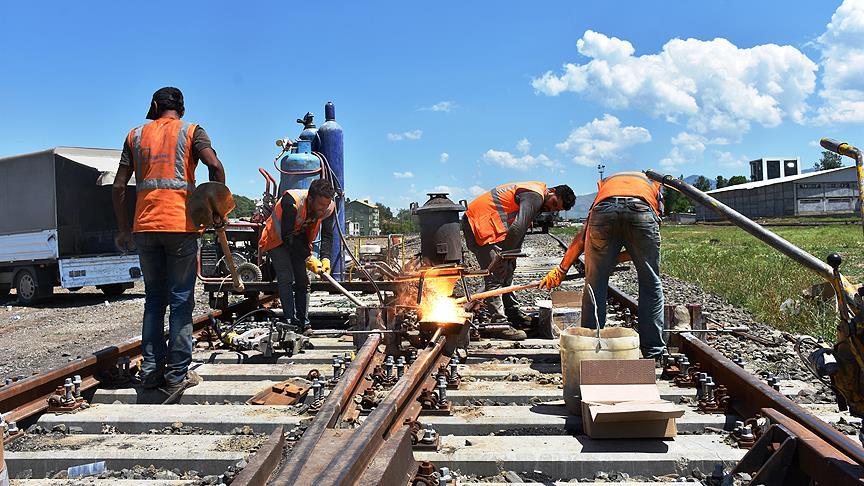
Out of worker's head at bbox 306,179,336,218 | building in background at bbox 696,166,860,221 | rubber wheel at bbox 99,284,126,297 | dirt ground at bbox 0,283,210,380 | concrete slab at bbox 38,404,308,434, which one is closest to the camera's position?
A: concrete slab at bbox 38,404,308,434

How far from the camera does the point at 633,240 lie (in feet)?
16.6

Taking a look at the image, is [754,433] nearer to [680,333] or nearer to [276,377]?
[680,333]

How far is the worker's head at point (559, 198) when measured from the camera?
704 cm

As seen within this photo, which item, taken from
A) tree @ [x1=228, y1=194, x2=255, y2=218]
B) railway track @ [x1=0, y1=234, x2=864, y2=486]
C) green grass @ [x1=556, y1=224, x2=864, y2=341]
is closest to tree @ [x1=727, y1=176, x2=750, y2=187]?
tree @ [x1=228, y1=194, x2=255, y2=218]

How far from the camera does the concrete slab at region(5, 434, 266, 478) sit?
3.03m

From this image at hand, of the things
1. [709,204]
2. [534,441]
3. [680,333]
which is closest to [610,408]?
[534,441]

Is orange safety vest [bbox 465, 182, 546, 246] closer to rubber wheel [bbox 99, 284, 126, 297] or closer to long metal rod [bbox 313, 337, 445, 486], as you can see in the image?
long metal rod [bbox 313, 337, 445, 486]

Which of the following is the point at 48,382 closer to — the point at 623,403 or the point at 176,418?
the point at 176,418

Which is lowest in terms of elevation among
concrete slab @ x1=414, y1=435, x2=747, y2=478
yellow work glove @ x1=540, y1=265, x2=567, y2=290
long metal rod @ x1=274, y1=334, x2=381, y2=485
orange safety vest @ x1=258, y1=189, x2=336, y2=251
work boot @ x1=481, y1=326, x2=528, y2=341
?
concrete slab @ x1=414, y1=435, x2=747, y2=478

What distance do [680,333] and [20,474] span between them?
4.32 m

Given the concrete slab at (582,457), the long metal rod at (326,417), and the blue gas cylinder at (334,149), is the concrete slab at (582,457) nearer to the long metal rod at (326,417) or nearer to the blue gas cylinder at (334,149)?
the long metal rod at (326,417)

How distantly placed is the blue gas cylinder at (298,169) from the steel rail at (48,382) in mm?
4751

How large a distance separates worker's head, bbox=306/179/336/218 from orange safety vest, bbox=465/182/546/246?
62.1 inches

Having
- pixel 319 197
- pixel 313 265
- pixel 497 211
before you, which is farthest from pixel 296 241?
pixel 497 211
